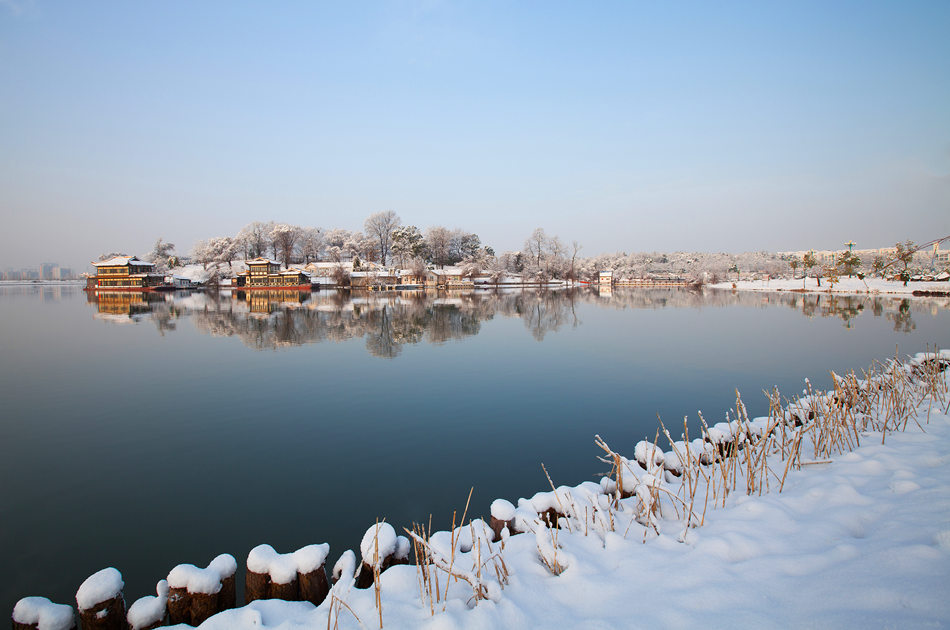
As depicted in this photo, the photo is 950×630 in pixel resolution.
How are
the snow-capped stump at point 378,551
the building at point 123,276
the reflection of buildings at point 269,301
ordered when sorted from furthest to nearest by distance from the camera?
the building at point 123,276
the reflection of buildings at point 269,301
the snow-capped stump at point 378,551

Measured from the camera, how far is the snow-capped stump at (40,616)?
86.7 inches

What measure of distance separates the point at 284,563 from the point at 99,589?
35.5 inches

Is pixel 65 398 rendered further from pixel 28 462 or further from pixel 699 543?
pixel 699 543

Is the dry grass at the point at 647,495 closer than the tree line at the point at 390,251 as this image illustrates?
Yes

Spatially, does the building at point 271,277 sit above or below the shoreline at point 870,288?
above

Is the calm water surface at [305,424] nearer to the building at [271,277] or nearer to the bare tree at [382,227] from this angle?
the building at [271,277]

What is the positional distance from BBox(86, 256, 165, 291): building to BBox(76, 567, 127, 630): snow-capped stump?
80.3m

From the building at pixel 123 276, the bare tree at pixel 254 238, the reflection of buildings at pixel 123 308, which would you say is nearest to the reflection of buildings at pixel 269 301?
the reflection of buildings at pixel 123 308

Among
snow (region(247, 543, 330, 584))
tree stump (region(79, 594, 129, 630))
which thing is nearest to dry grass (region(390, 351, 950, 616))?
snow (region(247, 543, 330, 584))

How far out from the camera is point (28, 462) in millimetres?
6156

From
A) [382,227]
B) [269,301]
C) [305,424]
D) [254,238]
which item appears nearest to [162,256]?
[254,238]

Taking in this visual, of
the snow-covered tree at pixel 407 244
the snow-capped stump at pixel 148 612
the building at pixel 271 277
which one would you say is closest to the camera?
the snow-capped stump at pixel 148 612

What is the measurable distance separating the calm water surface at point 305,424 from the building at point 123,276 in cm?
5914

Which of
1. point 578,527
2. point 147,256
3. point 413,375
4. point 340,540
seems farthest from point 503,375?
point 147,256
